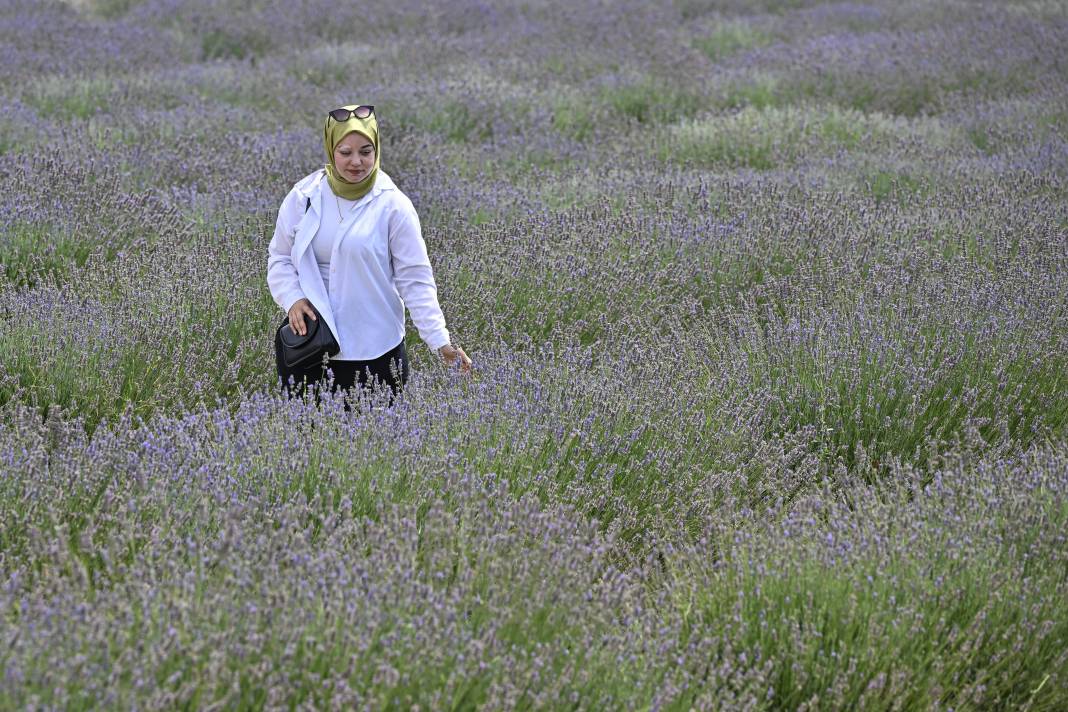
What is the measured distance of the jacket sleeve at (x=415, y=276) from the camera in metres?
3.04

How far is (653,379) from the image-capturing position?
10.6 ft

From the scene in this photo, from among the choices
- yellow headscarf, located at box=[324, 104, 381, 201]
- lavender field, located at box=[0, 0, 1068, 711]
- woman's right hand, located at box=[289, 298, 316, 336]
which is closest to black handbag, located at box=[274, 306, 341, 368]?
woman's right hand, located at box=[289, 298, 316, 336]

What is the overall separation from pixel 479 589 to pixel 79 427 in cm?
115

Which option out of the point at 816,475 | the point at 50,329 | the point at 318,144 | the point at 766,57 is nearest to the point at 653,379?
the point at 816,475

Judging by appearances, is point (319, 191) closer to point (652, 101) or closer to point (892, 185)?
point (892, 185)

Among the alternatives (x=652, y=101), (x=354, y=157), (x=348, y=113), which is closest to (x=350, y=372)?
(x=354, y=157)

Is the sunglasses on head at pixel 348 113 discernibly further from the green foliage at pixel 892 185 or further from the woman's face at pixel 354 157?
the green foliage at pixel 892 185

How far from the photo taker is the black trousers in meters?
3.14

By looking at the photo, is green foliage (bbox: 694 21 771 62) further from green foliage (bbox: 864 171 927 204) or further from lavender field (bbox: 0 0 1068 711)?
green foliage (bbox: 864 171 927 204)

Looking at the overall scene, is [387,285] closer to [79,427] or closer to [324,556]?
[79,427]

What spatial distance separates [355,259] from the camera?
9.84ft

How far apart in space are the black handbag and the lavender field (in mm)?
226

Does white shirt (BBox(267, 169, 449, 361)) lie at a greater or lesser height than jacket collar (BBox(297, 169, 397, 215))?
lesser

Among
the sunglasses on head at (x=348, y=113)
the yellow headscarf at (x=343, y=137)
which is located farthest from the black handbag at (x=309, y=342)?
the sunglasses on head at (x=348, y=113)
